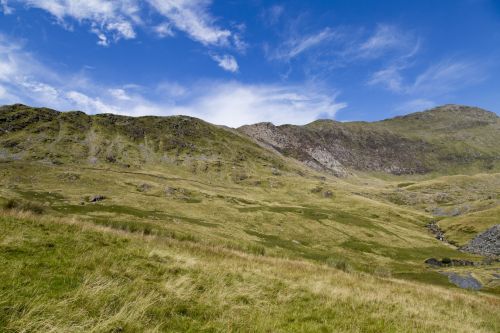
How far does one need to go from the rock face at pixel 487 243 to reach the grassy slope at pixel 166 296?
114502 millimetres

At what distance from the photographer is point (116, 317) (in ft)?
27.2

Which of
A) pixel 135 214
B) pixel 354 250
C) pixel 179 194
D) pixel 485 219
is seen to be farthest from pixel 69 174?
pixel 485 219

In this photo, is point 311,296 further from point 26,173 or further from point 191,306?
point 26,173

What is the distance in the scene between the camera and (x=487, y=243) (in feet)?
383

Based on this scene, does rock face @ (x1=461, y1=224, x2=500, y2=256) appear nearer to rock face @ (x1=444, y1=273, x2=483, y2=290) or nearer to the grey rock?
rock face @ (x1=444, y1=273, x2=483, y2=290)

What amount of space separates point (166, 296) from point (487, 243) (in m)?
138

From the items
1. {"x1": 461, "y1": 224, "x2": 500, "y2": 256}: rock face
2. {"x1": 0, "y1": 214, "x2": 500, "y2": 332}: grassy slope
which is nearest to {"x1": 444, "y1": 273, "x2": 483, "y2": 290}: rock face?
{"x1": 0, "y1": 214, "x2": 500, "y2": 332}: grassy slope

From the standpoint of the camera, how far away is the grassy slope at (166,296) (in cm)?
862

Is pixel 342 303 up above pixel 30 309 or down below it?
below

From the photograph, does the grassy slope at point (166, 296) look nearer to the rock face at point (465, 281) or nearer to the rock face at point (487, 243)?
the rock face at point (465, 281)

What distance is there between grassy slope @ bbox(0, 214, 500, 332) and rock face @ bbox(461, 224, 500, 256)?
115m

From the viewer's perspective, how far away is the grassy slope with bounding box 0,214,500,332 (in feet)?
28.3

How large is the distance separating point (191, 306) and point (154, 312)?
1.53 m

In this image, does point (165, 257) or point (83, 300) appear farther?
point (165, 257)
